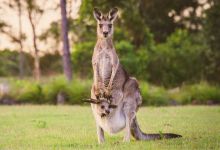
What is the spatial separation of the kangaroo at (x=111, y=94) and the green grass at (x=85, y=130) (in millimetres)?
338

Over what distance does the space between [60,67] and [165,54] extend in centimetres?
1779

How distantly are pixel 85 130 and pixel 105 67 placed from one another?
9.56ft

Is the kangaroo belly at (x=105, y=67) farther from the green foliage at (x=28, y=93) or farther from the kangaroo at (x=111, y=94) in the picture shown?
the green foliage at (x=28, y=93)

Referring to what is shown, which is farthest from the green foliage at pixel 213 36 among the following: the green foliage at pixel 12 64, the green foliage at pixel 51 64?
the green foliage at pixel 12 64

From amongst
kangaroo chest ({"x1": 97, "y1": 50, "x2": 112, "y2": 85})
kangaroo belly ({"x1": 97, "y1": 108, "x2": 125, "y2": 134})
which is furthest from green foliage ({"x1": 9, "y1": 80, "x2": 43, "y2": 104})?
kangaroo belly ({"x1": 97, "y1": 108, "x2": 125, "y2": 134})

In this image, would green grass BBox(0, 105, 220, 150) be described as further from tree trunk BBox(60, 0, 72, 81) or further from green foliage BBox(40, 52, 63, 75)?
green foliage BBox(40, 52, 63, 75)

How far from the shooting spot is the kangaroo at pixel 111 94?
11.8 m

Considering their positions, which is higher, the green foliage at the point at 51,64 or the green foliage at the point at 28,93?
the green foliage at the point at 28,93

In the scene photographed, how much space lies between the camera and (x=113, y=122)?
38.9 feet

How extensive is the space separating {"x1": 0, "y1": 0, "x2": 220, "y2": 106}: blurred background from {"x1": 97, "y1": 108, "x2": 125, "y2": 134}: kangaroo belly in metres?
14.7

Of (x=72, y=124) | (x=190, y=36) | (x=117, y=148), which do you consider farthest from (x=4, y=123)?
(x=190, y=36)

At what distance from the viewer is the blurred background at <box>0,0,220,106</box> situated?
27.7 metres

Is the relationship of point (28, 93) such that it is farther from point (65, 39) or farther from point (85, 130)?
point (85, 130)

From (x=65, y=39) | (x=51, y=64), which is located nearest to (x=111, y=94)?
(x=65, y=39)
